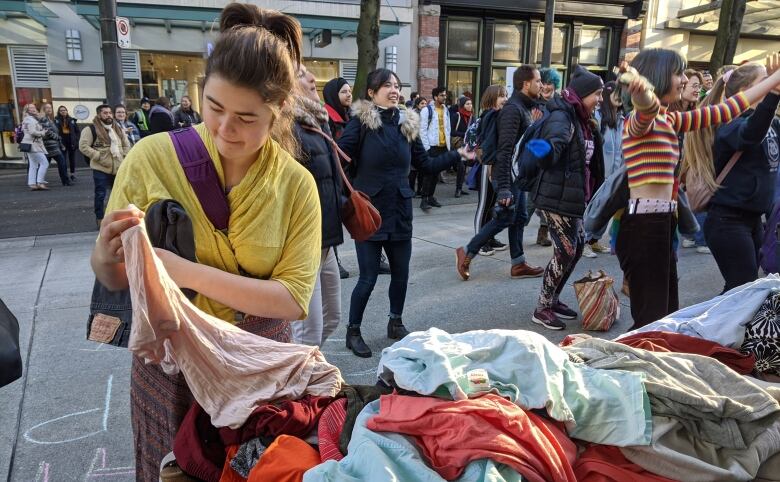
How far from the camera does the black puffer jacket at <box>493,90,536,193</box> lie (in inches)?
212

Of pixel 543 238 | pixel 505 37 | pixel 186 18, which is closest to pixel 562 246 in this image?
pixel 543 238

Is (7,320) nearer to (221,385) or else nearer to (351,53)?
(221,385)

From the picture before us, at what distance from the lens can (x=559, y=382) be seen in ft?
5.18

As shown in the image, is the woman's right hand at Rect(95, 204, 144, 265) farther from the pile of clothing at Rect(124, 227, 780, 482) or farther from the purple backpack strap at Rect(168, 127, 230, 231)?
the purple backpack strap at Rect(168, 127, 230, 231)

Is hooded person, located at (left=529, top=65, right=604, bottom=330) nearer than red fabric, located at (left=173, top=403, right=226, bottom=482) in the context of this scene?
No

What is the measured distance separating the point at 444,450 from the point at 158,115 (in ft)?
21.5

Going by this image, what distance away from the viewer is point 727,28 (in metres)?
14.9

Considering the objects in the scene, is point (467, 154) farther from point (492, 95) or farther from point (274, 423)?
point (492, 95)

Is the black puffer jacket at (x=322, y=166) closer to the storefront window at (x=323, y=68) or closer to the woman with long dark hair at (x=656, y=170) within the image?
the woman with long dark hair at (x=656, y=170)

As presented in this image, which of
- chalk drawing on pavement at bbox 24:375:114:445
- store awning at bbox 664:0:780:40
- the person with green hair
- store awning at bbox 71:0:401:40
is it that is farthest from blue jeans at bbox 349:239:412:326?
store awning at bbox 664:0:780:40

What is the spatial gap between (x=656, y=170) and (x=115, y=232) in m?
2.72

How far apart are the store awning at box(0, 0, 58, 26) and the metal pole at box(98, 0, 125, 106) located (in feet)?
24.3

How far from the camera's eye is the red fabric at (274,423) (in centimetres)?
151

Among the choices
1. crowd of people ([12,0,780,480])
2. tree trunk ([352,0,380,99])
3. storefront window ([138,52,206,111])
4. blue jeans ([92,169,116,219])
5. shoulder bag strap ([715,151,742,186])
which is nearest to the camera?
crowd of people ([12,0,780,480])
